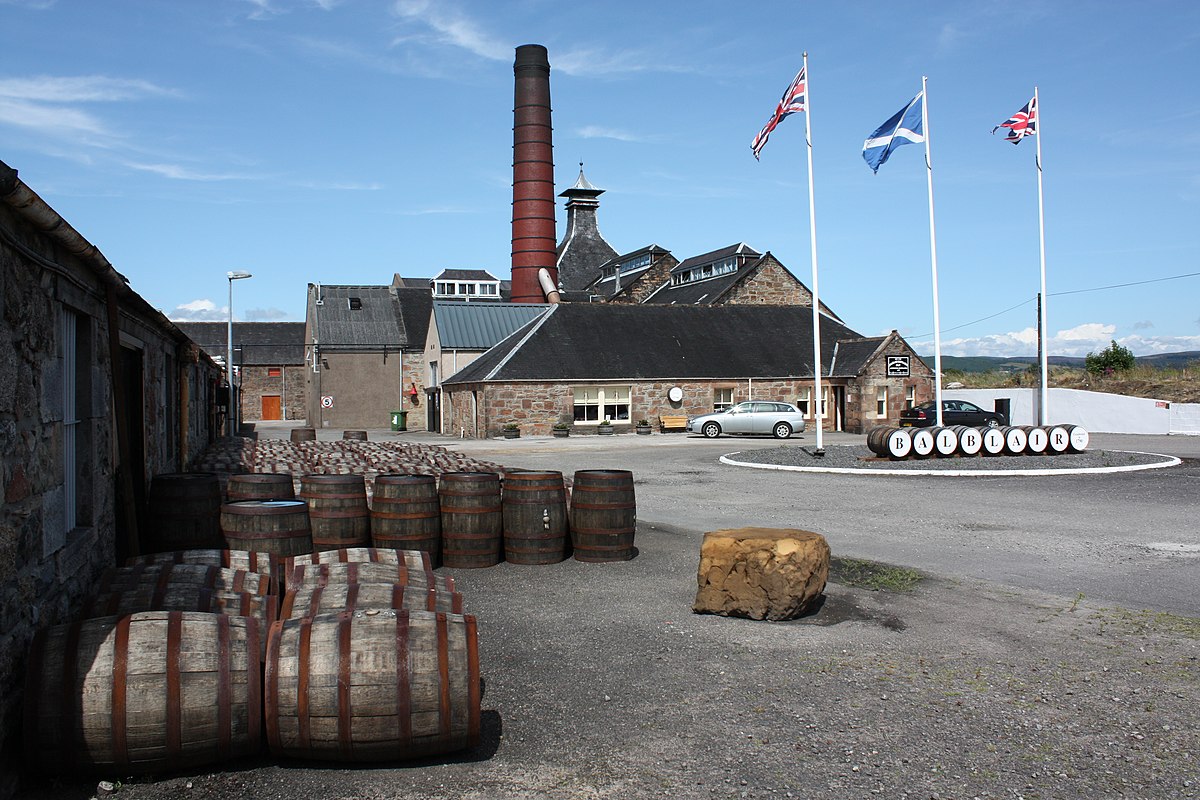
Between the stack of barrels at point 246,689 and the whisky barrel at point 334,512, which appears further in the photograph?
the whisky barrel at point 334,512

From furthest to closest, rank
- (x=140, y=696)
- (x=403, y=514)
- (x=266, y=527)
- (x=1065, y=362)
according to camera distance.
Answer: (x=1065, y=362)
(x=403, y=514)
(x=266, y=527)
(x=140, y=696)

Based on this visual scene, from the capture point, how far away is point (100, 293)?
722 centimetres

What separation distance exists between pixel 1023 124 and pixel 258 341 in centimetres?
5703

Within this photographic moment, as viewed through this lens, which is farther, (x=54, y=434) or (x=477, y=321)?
→ (x=477, y=321)

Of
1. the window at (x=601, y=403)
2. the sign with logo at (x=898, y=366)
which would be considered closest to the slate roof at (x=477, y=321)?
the window at (x=601, y=403)

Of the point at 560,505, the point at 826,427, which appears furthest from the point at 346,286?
the point at 560,505

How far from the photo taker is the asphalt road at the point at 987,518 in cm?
894

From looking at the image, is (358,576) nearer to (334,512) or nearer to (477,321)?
(334,512)

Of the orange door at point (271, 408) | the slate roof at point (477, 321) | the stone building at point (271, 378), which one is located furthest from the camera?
the orange door at point (271, 408)

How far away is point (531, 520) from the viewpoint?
9.16m

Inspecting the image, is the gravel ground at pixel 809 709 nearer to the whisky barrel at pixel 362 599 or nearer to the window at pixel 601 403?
the whisky barrel at pixel 362 599

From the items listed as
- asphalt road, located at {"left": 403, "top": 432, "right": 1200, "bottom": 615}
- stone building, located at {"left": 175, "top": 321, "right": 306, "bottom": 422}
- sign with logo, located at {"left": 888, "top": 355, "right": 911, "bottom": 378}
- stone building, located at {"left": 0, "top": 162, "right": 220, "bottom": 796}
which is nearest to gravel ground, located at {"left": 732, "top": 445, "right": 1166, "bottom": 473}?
asphalt road, located at {"left": 403, "top": 432, "right": 1200, "bottom": 615}

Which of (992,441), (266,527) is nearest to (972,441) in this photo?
(992,441)

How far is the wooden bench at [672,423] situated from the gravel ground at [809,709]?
2893 cm
